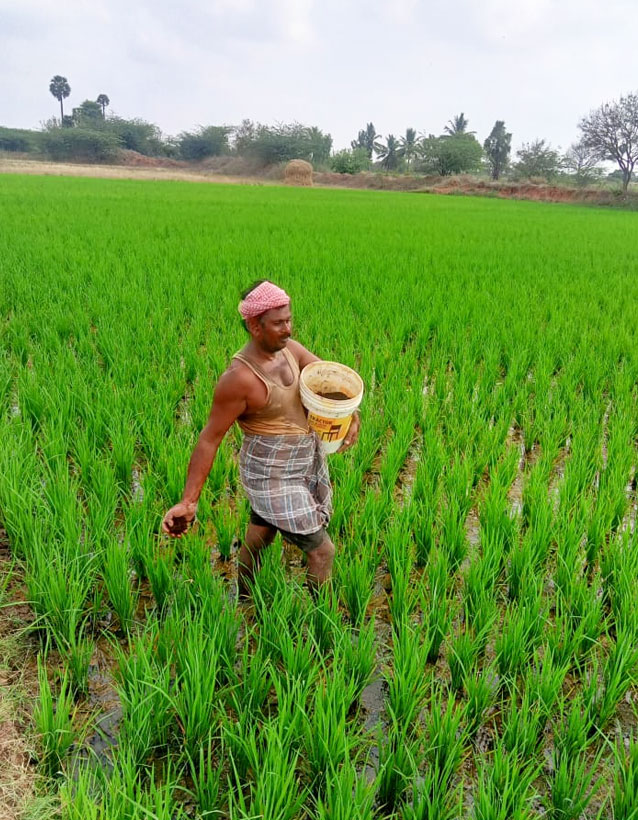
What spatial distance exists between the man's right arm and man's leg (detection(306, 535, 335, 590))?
0.38 metres

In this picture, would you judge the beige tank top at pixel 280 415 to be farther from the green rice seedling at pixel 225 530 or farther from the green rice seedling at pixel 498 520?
the green rice seedling at pixel 498 520

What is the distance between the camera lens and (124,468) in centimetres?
233

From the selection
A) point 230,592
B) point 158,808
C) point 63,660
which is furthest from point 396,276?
point 158,808

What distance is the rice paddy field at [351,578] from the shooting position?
3.88 ft

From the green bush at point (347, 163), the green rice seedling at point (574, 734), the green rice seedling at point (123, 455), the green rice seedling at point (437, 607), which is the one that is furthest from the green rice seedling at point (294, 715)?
the green bush at point (347, 163)

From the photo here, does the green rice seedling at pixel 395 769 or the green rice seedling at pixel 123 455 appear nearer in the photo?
the green rice seedling at pixel 395 769

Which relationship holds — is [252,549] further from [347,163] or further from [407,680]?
[347,163]

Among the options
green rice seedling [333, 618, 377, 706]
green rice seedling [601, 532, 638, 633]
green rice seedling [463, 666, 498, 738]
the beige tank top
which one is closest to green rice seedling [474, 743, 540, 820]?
green rice seedling [463, 666, 498, 738]

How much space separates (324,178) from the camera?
38.8 m

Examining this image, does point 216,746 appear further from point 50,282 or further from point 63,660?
point 50,282

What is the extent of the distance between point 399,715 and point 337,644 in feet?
0.71

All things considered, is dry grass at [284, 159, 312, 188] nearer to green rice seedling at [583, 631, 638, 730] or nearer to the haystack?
the haystack

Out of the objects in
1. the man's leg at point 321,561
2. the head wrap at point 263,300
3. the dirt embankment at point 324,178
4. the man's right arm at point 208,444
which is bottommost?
the man's leg at point 321,561

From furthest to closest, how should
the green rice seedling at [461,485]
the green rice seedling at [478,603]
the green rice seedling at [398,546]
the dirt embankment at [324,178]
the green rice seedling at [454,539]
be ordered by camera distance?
the dirt embankment at [324,178] < the green rice seedling at [461,485] < the green rice seedling at [454,539] < the green rice seedling at [398,546] < the green rice seedling at [478,603]
